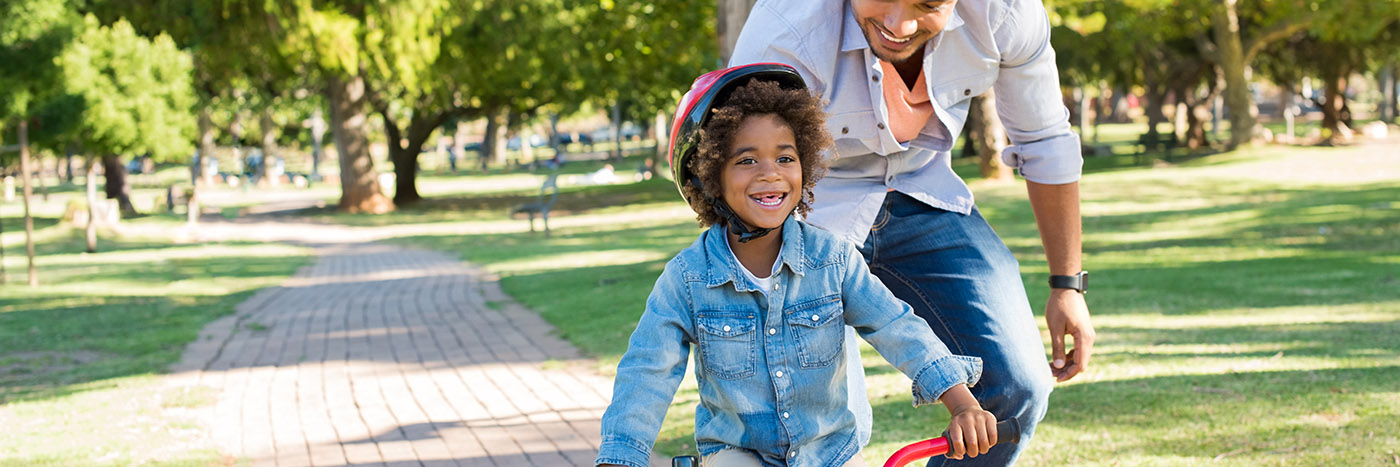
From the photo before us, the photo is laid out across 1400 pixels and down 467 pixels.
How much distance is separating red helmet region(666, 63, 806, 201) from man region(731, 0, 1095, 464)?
0.78 ft

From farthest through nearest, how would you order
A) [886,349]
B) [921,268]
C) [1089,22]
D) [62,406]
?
[1089,22] < [62,406] < [921,268] < [886,349]

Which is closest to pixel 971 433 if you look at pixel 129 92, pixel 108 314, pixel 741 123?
pixel 741 123

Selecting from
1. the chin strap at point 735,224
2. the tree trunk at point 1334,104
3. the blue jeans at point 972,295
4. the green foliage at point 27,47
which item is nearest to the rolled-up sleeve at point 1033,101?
the blue jeans at point 972,295

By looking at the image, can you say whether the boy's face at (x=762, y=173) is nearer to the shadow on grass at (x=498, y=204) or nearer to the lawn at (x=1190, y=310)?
the lawn at (x=1190, y=310)

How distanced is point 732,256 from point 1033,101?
98 cm

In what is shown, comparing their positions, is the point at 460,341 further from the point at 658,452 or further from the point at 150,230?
the point at 150,230

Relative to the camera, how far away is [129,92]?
2091 cm

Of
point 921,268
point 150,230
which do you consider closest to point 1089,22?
point 150,230

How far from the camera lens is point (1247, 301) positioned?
8984mm

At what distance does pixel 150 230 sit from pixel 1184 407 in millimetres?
22284

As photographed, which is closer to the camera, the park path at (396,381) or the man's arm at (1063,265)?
the man's arm at (1063,265)

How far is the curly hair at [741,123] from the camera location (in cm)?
246

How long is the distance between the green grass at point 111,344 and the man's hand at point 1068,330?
12.7ft

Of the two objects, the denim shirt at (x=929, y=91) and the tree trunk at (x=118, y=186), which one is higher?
the denim shirt at (x=929, y=91)
